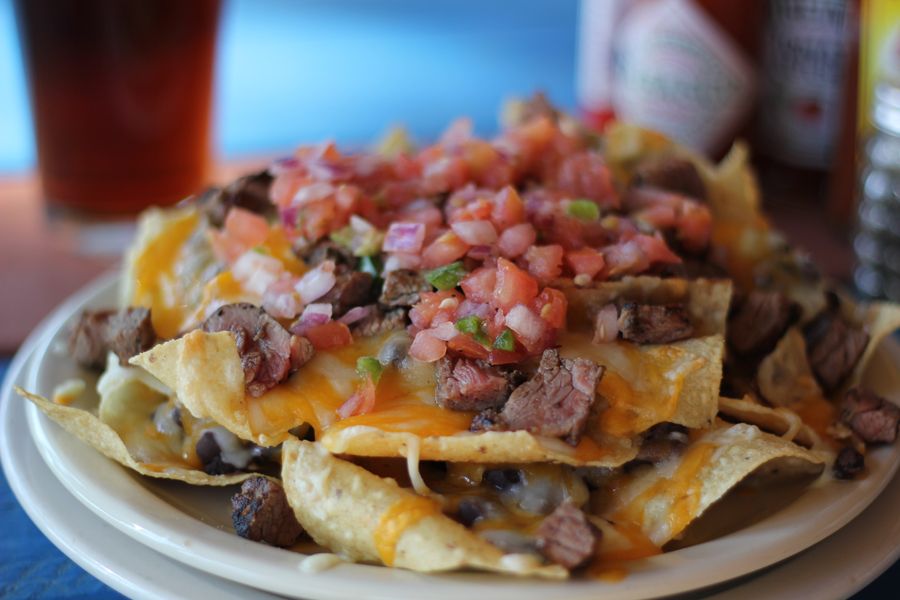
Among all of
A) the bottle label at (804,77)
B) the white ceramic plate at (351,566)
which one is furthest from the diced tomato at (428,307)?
the bottle label at (804,77)

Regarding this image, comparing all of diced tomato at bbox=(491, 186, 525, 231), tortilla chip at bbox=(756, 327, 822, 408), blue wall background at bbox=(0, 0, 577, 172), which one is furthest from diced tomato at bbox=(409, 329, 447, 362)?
blue wall background at bbox=(0, 0, 577, 172)

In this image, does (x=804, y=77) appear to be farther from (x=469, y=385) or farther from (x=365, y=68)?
(x=365, y=68)

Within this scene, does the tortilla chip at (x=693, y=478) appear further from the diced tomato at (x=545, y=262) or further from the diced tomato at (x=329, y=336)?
the diced tomato at (x=329, y=336)

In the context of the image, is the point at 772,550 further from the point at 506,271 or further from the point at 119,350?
the point at 119,350

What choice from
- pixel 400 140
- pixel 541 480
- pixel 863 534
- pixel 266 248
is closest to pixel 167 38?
pixel 400 140

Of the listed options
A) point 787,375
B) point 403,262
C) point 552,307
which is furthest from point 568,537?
point 787,375

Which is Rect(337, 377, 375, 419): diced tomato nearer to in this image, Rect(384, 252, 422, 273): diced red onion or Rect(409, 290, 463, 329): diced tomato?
Rect(409, 290, 463, 329): diced tomato

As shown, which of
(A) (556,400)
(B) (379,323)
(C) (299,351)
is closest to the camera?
(A) (556,400)
